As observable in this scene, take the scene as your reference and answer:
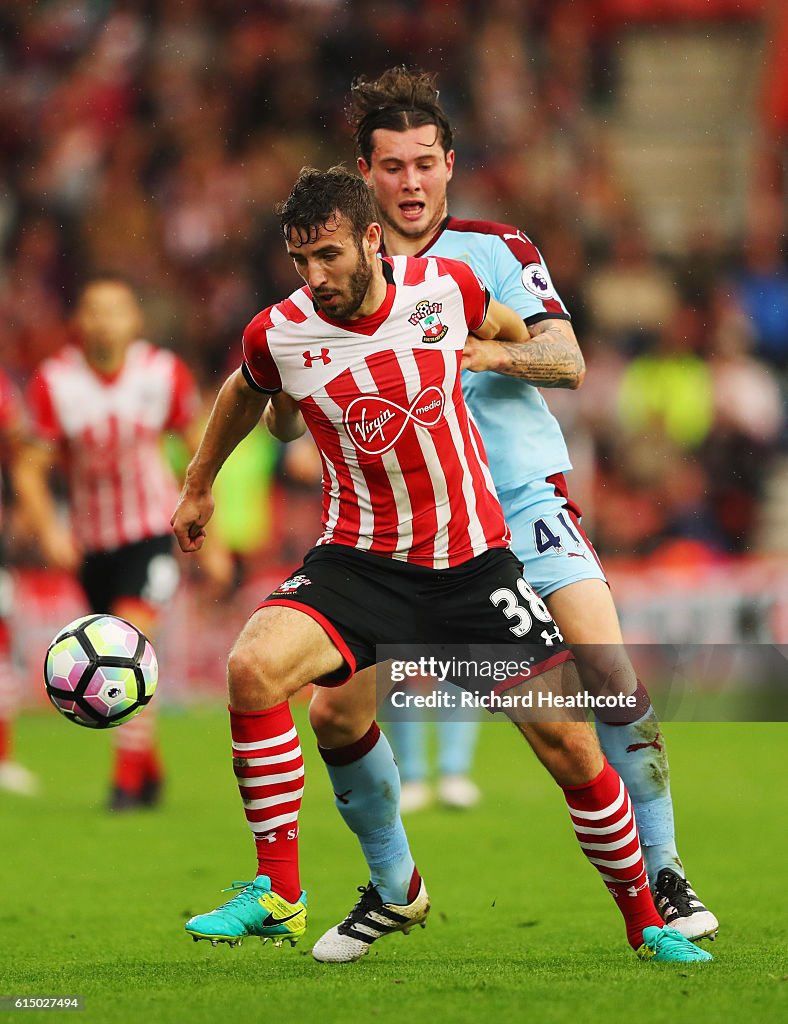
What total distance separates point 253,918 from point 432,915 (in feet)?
5.29

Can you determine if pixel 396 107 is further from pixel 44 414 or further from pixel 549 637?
pixel 44 414

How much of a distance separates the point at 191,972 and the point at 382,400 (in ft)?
5.63

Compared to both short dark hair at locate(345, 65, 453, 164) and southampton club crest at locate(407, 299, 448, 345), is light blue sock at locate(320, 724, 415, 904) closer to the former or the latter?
southampton club crest at locate(407, 299, 448, 345)

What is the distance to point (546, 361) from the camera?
200 inches

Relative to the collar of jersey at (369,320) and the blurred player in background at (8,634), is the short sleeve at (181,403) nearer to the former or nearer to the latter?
the blurred player in background at (8,634)

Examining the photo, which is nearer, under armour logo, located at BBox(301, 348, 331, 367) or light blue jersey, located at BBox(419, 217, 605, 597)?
under armour logo, located at BBox(301, 348, 331, 367)

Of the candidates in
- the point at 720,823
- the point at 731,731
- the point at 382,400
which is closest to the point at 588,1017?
the point at 382,400

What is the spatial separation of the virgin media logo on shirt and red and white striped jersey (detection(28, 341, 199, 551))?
4446 mm

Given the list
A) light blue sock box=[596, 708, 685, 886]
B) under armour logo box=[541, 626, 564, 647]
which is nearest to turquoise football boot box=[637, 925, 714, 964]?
light blue sock box=[596, 708, 685, 886]

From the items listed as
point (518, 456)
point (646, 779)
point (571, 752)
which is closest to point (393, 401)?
point (518, 456)

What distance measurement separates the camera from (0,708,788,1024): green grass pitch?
14.2 ft

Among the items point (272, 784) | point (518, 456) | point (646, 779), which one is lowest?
point (646, 779)

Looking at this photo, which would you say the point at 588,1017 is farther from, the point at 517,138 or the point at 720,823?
the point at 517,138

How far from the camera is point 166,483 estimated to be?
9398 mm
